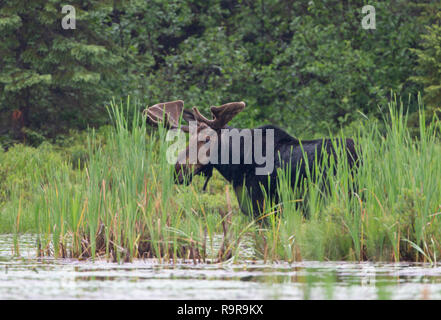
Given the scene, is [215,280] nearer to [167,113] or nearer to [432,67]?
[167,113]

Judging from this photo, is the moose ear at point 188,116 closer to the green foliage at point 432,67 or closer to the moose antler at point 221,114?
the moose antler at point 221,114

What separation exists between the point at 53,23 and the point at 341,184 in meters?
11.4

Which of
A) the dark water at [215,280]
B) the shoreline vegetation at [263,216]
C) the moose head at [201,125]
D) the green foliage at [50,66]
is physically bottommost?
the dark water at [215,280]

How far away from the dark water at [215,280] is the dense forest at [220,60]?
10095 millimetres

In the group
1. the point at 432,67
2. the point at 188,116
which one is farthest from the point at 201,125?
the point at 432,67

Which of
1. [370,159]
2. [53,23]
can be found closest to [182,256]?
[370,159]

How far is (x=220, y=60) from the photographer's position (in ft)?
62.6

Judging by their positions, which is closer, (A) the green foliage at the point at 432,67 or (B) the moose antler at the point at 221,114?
(B) the moose antler at the point at 221,114

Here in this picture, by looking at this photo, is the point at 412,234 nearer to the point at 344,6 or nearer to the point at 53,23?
the point at 53,23

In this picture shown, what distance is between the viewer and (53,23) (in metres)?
17.1

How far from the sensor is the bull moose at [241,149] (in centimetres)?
862

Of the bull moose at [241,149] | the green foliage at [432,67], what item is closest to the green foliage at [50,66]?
the green foliage at [432,67]

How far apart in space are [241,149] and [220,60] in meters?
10.4

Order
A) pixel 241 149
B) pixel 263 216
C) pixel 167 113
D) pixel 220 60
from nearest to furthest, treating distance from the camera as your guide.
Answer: pixel 263 216, pixel 167 113, pixel 241 149, pixel 220 60
